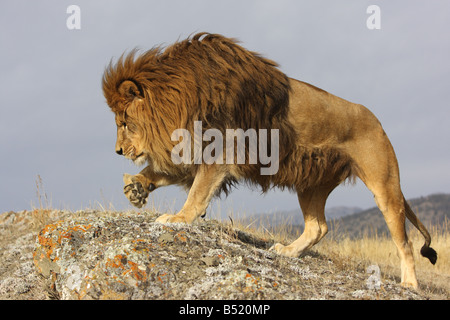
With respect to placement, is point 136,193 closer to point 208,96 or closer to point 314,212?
point 208,96

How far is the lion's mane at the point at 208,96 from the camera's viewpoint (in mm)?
4699

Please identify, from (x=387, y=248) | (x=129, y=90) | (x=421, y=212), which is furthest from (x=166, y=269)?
(x=421, y=212)

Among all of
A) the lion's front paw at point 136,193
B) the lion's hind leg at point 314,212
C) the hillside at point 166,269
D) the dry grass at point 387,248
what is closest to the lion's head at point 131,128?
the lion's front paw at point 136,193

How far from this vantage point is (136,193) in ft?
16.4

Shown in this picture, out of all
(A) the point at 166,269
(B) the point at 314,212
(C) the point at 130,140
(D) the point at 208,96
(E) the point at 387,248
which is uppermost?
(D) the point at 208,96

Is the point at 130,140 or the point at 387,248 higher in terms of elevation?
the point at 130,140

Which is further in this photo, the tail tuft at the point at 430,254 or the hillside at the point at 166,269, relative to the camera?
the tail tuft at the point at 430,254

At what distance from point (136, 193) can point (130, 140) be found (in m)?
0.54

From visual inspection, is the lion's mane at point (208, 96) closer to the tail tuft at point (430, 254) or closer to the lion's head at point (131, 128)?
the lion's head at point (131, 128)

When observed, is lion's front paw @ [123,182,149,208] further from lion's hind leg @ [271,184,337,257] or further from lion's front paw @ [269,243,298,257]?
lion's hind leg @ [271,184,337,257]

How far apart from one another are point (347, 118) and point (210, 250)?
2.45 m

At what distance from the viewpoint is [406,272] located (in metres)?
5.41

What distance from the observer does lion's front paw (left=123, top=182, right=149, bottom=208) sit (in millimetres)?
4969
